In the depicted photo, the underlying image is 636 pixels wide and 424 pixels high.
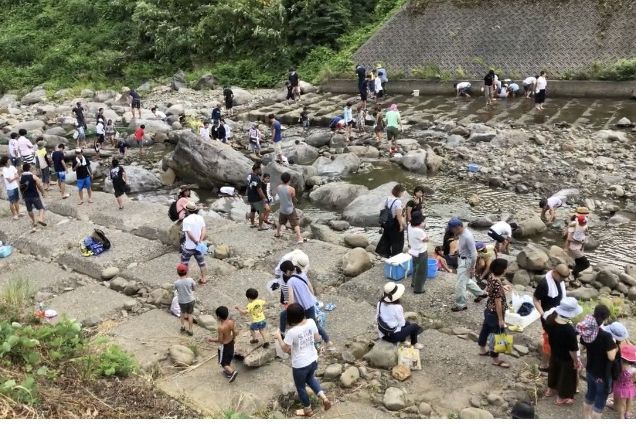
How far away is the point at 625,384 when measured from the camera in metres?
6.38

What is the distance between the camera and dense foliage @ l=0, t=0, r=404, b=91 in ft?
102

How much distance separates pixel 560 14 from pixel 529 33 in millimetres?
1472

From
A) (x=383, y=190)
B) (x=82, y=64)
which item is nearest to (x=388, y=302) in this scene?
(x=383, y=190)

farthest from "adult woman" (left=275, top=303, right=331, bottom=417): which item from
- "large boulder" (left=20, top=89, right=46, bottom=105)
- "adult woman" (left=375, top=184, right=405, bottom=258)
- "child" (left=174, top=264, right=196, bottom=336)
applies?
"large boulder" (left=20, top=89, right=46, bottom=105)

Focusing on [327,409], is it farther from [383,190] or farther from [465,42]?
[465,42]

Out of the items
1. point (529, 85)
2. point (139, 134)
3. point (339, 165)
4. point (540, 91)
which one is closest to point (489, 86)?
point (529, 85)

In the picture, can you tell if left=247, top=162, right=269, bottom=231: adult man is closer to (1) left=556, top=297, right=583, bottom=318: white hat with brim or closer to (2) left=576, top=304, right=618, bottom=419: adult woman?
(1) left=556, top=297, right=583, bottom=318: white hat with brim

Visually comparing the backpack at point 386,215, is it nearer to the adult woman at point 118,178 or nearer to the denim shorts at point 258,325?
the denim shorts at point 258,325

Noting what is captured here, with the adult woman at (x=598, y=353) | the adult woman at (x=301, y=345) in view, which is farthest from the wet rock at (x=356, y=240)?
the adult woman at (x=598, y=353)

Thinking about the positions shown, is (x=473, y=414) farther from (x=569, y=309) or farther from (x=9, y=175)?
(x=9, y=175)

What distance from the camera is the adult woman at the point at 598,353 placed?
623 centimetres

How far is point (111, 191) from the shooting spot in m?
17.5

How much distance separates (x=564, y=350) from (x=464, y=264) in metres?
2.42

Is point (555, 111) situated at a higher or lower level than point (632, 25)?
lower
